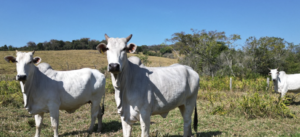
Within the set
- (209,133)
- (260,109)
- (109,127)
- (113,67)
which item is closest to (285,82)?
(260,109)

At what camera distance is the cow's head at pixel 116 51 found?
2979 mm

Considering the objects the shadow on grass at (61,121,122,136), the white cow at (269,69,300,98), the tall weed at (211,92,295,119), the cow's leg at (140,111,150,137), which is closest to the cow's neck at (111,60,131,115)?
the cow's leg at (140,111,150,137)

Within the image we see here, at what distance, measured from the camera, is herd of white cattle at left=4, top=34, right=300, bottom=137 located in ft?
11.3

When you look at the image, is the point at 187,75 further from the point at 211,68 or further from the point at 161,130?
the point at 211,68

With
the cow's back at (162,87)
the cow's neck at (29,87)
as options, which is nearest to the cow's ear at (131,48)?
the cow's back at (162,87)

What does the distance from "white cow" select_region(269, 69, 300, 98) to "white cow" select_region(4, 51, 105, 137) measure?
9.56 meters

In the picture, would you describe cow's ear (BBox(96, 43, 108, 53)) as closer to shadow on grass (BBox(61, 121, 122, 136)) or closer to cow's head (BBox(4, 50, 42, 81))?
cow's head (BBox(4, 50, 42, 81))

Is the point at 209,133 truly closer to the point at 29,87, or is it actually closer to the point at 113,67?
the point at 113,67

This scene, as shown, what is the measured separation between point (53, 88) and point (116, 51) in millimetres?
2839

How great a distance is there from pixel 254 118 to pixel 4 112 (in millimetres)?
9391

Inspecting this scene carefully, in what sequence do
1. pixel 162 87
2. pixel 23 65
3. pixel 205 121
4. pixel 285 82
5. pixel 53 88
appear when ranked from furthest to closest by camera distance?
pixel 285 82, pixel 205 121, pixel 53 88, pixel 23 65, pixel 162 87

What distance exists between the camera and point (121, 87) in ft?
11.4

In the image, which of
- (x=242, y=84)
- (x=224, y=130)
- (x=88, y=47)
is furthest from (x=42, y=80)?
(x=88, y=47)

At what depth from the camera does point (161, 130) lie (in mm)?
6004
